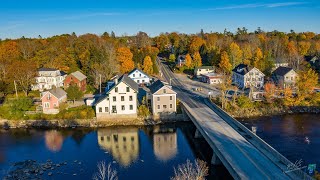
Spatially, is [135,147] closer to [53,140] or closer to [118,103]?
[118,103]

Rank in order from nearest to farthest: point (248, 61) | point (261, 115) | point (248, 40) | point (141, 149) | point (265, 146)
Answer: point (265, 146) → point (141, 149) → point (261, 115) → point (248, 61) → point (248, 40)

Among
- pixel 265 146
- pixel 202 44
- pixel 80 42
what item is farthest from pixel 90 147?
pixel 202 44

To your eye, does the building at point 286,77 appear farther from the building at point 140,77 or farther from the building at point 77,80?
the building at point 77,80

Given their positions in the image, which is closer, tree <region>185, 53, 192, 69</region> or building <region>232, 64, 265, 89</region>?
building <region>232, 64, 265, 89</region>

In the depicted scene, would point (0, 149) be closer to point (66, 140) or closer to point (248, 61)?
point (66, 140)

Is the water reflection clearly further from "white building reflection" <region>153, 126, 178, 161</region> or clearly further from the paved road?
the paved road

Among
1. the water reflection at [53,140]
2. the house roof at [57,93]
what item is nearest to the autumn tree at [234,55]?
the house roof at [57,93]

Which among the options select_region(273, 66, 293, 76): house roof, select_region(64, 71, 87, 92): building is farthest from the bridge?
select_region(64, 71, 87, 92): building
